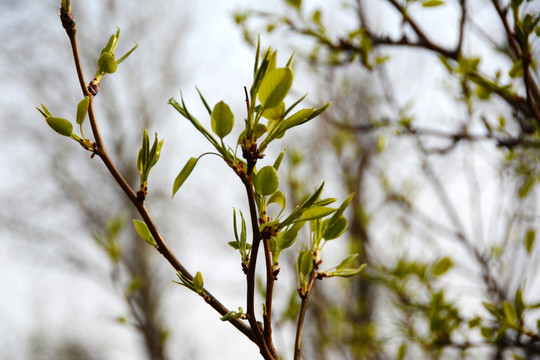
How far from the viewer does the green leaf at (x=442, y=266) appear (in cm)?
99

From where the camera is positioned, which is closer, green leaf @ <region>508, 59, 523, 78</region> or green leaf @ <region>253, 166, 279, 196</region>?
green leaf @ <region>253, 166, 279, 196</region>

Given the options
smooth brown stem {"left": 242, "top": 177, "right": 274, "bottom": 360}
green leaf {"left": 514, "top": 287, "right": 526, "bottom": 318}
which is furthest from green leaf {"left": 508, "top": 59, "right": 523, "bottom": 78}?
smooth brown stem {"left": 242, "top": 177, "right": 274, "bottom": 360}

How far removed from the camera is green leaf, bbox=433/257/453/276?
3.26 ft

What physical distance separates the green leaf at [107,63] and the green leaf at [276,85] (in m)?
0.18

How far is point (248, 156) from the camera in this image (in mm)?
361

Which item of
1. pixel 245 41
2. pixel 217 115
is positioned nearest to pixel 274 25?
pixel 245 41

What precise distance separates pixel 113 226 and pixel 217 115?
0.94 meters

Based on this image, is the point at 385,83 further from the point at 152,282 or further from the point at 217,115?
the point at 152,282

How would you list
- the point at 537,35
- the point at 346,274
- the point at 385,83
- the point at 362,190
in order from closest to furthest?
1. the point at 346,274
2. the point at 537,35
3. the point at 385,83
4. the point at 362,190

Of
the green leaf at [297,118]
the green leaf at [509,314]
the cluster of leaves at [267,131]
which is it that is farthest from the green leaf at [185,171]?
the green leaf at [509,314]

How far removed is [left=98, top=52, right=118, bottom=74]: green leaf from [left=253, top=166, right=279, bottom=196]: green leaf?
190mm

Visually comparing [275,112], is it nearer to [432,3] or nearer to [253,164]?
[253,164]

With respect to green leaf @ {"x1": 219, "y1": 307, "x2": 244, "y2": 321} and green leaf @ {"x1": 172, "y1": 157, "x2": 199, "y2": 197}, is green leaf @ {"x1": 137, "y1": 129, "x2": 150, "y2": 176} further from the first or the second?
green leaf @ {"x1": 219, "y1": 307, "x2": 244, "y2": 321}

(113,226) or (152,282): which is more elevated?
(152,282)
